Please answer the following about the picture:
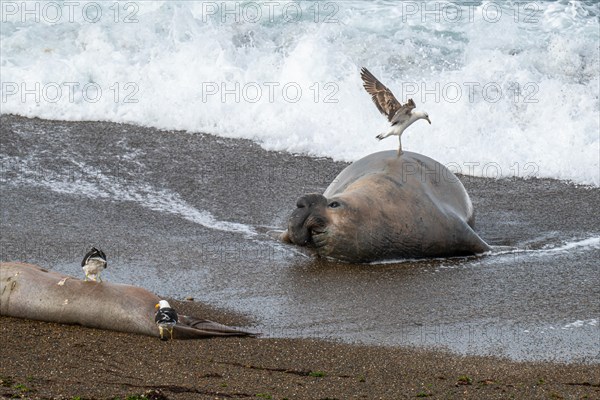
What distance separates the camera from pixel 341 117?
12875 mm

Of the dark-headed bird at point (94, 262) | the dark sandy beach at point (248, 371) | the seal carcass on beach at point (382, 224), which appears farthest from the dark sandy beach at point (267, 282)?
the dark-headed bird at point (94, 262)

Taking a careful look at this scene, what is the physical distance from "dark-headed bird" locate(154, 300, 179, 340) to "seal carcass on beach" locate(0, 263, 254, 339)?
0.06 meters

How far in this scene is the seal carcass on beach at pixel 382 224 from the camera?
329 inches

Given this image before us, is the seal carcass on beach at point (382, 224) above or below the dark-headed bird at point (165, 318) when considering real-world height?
above

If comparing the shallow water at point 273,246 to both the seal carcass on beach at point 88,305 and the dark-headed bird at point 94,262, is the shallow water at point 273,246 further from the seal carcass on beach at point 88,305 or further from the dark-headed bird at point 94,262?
the dark-headed bird at point 94,262

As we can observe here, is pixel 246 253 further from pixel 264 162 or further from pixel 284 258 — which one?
pixel 264 162

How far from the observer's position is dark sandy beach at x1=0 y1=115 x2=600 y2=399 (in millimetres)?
5688

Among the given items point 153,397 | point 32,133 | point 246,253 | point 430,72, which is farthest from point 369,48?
point 153,397

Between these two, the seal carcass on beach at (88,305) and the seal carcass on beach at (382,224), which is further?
the seal carcass on beach at (382,224)

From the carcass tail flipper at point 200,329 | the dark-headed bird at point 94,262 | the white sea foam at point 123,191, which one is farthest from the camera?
the white sea foam at point 123,191

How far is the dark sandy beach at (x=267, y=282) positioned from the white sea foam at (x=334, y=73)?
0.69m

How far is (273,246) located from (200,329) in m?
2.31

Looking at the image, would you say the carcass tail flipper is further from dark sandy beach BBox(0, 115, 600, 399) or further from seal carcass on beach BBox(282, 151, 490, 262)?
seal carcass on beach BBox(282, 151, 490, 262)

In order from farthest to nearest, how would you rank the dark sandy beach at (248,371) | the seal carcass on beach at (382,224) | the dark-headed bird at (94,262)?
the seal carcass on beach at (382,224) → the dark-headed bird at (94,262) → the dark sandy beach at (248,371)
